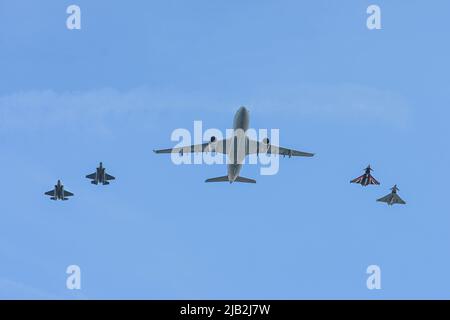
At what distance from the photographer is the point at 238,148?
134m

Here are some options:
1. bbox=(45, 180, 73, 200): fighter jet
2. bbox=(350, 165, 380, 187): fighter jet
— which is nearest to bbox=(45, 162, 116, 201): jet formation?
bbox=(45, 180, 73, 200): fighter jet

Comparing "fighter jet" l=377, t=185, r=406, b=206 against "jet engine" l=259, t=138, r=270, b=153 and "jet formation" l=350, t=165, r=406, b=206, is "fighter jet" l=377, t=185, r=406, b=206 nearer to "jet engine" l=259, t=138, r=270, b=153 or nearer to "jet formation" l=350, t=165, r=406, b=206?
"jet formation" l=350, t=165, r=406, b=206

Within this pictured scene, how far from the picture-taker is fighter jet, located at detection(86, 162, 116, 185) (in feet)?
455

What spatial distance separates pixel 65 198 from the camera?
5502 inches

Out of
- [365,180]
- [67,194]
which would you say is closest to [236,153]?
[365,180]

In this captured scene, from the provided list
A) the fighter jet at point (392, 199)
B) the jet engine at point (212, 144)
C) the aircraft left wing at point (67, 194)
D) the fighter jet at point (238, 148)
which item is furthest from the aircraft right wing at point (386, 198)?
the aircraft left wing at point (67, 194)

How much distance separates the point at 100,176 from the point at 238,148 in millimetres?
23149

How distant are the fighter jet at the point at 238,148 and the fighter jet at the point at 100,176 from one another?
29.7ft

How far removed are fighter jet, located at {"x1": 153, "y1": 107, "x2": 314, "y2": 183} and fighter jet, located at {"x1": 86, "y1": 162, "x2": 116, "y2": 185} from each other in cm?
904

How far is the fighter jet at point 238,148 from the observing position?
128250 mm

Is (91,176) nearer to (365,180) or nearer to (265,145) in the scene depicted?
(265,145)
